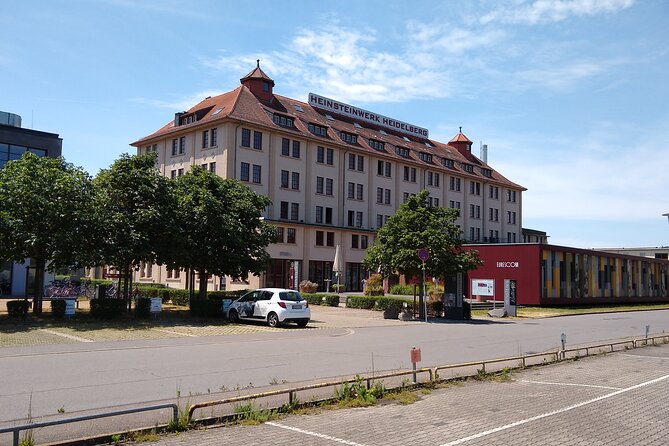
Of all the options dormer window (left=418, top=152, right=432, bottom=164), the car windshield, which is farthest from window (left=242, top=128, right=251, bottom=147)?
the car windshield

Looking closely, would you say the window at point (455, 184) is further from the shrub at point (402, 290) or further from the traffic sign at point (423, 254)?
the traffic sign at point (423, 254)

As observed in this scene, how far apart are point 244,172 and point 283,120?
299 inches

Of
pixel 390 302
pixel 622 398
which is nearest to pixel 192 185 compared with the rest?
pixel 390 302

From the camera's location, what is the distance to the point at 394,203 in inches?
2576

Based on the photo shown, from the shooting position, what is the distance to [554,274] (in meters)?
46.0

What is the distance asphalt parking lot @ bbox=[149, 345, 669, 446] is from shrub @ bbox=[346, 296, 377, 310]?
22581mm

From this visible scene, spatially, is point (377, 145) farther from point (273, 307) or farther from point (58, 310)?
point (58, 310)

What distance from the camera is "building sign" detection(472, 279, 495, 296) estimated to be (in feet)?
124

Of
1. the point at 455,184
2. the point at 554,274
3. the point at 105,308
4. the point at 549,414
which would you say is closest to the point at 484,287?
the point at 554,274

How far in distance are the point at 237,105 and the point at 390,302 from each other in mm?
28010

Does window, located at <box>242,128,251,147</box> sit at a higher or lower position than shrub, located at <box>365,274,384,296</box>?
higher

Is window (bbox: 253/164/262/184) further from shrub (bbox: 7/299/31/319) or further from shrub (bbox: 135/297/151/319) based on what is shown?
shrub (bbox: 7/299/31/319)

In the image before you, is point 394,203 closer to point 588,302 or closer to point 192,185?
point 588,302

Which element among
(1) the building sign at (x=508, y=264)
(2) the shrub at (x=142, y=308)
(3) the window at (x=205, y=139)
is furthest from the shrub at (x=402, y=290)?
(2) the shrub at (x=142, y=308)
